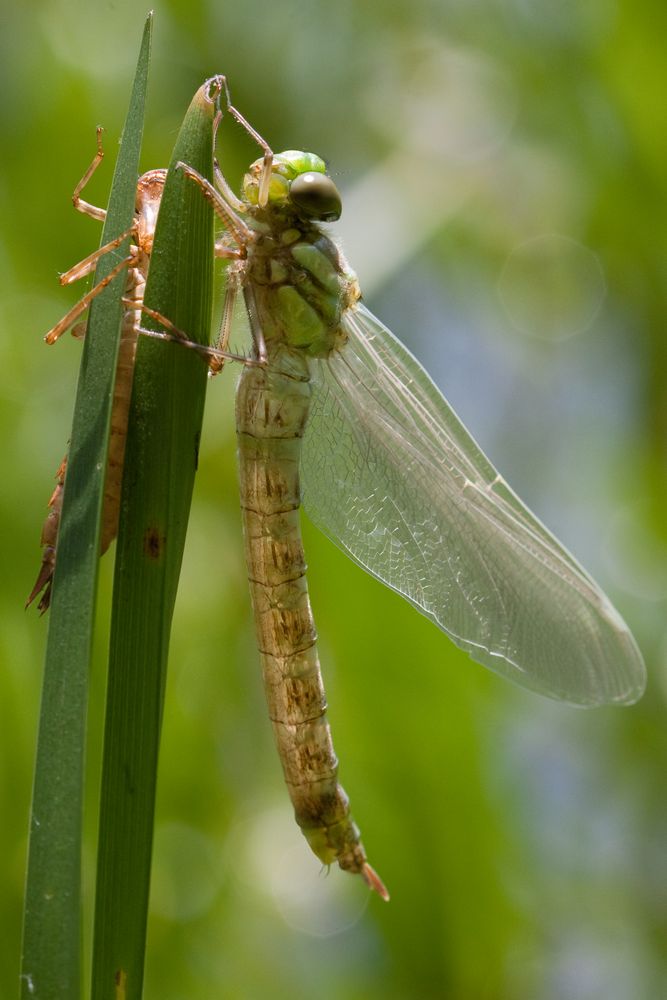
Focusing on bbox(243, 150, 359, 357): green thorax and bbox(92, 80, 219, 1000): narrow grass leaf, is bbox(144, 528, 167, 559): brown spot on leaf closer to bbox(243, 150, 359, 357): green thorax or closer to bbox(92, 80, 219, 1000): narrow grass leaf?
bbox(92, 80, 219, 1000): narrow grass leaf

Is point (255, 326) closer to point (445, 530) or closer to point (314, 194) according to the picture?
point (314, 194)

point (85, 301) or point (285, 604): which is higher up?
point (85, 301)

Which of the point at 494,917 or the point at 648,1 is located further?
the point at 648,1

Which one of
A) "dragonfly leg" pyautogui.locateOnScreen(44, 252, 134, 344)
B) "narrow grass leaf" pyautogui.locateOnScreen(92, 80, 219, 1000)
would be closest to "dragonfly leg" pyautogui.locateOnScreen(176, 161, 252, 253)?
"narrow grass leaf" pyautogui.locateOnScreen(92, 80, 219, 1000)

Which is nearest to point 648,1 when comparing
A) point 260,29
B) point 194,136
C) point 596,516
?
point 260,29

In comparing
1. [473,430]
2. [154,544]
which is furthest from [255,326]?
[473,430]

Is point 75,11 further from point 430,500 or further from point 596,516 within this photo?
point 596,516
